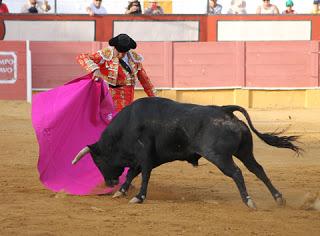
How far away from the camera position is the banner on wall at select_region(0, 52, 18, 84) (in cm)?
1327

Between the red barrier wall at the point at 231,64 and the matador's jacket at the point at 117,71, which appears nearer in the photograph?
the matador's jacket at the point at 117,71

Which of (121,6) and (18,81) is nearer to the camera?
(18,81)

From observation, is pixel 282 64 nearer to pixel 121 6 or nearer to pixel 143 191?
pixel 121 6

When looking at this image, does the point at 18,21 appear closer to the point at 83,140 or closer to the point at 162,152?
the point at 83,140

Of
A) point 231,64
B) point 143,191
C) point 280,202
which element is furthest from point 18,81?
point 280,202

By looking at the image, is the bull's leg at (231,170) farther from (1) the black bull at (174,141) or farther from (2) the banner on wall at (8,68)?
(2) the banner on wall at (8,68)

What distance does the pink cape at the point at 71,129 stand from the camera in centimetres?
629

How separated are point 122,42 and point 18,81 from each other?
7.47 m

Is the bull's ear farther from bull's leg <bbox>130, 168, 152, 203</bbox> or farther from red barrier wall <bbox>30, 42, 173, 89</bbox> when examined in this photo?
red barrier wall <bbox>30, 42, 173, 89</bbox>

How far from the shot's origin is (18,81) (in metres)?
13.4

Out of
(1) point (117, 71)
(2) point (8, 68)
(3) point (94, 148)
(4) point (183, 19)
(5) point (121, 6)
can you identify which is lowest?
(3) point (94, 148)

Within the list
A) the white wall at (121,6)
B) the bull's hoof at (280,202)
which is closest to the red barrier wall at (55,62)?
the white wall at (121,6)

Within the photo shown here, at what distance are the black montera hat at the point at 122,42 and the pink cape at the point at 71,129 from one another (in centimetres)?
36

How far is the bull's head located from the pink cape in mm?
204
